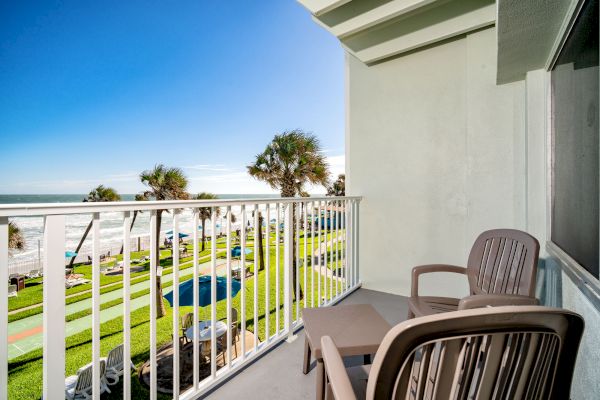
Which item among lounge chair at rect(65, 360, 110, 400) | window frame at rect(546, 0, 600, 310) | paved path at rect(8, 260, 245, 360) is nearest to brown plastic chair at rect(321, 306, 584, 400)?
window frame at rect(546, 0, 600, 310)

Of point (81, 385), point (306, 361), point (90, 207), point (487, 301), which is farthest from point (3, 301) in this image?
point (81, 385)

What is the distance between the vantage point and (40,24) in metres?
30.5

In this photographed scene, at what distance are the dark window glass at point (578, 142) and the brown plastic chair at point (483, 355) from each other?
2.80ft

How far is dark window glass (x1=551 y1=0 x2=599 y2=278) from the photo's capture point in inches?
52.7

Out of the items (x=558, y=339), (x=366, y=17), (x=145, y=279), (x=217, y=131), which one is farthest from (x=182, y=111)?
(x=558, y=339)

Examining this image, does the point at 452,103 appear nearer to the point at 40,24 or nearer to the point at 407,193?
the point at 407,193

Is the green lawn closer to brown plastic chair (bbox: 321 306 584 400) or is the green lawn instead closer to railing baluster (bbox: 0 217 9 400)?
railing baluster (bbox: 0 217 9 400)

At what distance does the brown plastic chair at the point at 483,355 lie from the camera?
662 mm

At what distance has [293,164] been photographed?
33.7 ft

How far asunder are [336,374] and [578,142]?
73.6 inches

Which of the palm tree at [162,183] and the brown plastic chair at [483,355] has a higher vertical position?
the palm tree at [162,183]

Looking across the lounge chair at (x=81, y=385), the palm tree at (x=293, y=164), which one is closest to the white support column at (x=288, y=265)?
the lounge chair at (x=81, y=385)

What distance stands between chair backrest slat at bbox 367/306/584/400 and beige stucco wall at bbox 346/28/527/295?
2603 millimetres

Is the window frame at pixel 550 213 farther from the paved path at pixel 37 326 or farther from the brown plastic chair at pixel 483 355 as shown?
the paved path at pixel 37 326
